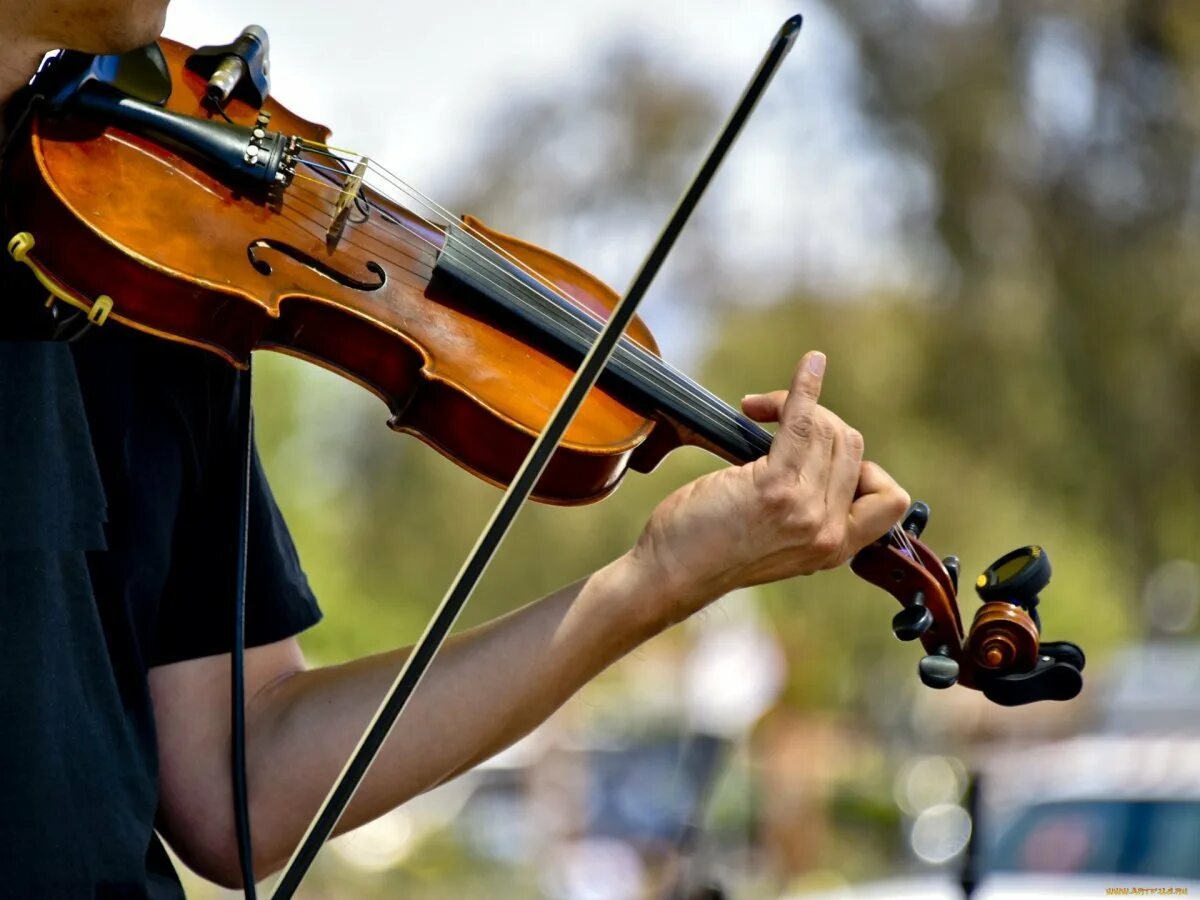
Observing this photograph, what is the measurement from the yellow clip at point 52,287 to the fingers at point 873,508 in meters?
0.71

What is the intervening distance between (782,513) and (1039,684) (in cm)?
33

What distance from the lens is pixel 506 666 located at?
1.58m

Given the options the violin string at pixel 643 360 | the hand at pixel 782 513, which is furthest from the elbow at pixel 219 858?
the violin string at pixel 643 360

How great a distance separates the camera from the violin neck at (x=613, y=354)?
1632mm

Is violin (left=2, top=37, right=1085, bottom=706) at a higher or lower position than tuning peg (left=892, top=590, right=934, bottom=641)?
higher

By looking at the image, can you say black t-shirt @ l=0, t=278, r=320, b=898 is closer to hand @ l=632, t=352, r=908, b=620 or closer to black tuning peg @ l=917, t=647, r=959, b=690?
hand @ l=632, t=352, r=908, b=620

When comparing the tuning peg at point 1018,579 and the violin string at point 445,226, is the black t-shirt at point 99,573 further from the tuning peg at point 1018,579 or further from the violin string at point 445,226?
the tuning peg at point 1018,579

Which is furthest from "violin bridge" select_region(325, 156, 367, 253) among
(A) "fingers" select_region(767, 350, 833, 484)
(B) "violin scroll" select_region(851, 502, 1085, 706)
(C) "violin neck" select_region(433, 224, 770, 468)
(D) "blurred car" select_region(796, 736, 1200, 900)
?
(D) "blurred car" select_region(796, 736, 1200, 900)

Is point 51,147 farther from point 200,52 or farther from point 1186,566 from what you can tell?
point 1186,566

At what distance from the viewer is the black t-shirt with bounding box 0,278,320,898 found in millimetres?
1370

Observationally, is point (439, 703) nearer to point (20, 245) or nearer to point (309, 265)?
point (309, 265)

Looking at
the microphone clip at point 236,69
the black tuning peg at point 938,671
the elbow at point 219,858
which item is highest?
the microphone clip at point 236,69

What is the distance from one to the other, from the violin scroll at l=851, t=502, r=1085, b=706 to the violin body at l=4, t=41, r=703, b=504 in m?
0.25

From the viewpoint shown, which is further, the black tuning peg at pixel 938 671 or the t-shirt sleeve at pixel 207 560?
the t-shirt sleeve at pixel 207 560
